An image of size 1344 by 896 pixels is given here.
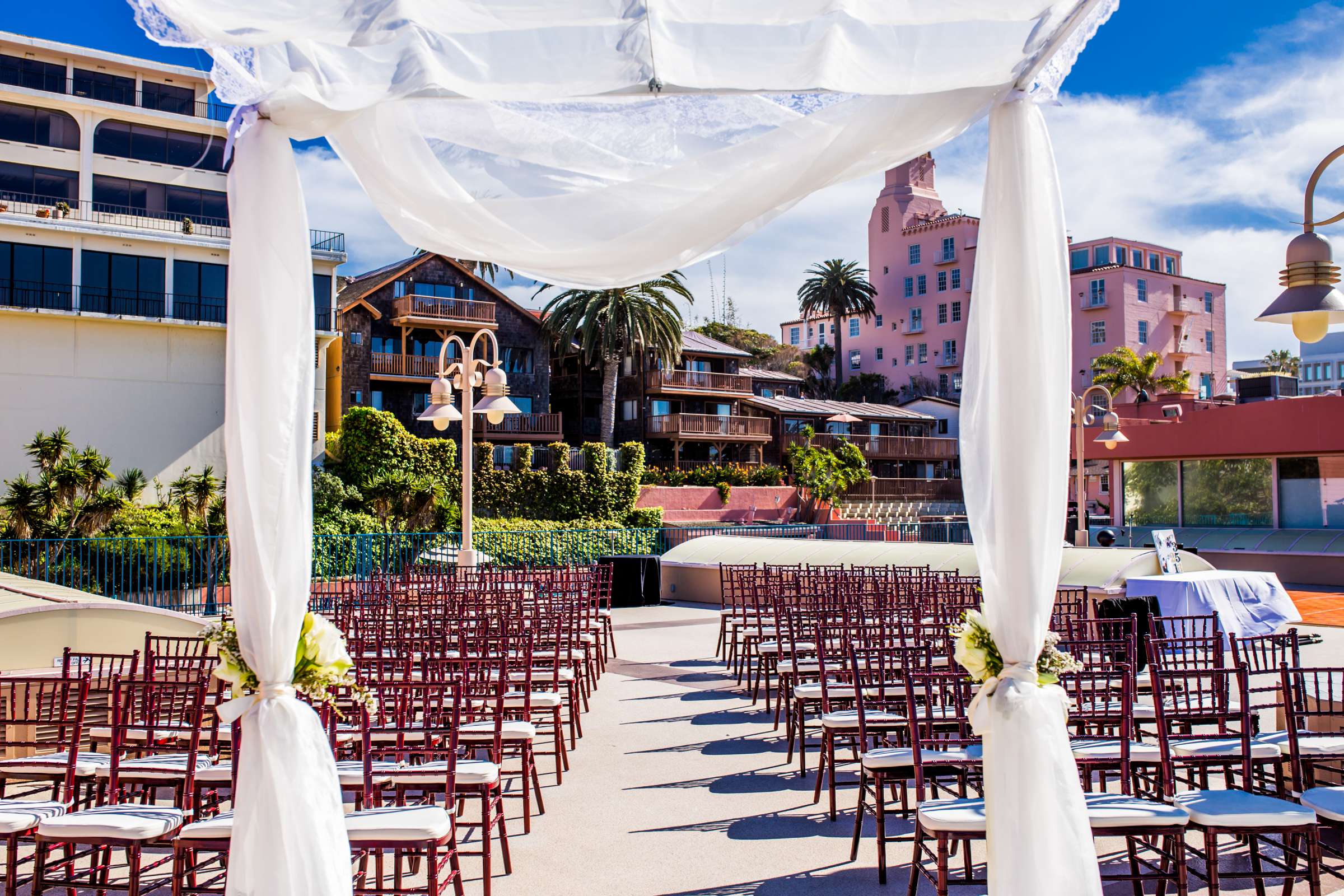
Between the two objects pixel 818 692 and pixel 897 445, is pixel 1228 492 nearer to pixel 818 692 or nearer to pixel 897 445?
pixel 818 692

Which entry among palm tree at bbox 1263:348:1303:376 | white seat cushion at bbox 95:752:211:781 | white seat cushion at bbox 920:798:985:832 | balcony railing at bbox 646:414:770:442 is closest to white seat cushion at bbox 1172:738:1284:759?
white seat cushion at bbox 920:798:985:832

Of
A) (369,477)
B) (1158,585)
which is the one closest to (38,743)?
(1158,585)

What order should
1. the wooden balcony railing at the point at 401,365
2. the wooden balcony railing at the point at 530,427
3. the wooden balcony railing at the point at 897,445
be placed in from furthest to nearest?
the wooden balcony railing at the point at 897,445, the wooden balcony railing at the point at 530,427, the wooden balcony railing at the point at 401,365

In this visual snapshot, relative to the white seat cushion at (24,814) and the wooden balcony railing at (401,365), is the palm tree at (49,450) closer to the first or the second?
the wooden balcony railing at (401,365)

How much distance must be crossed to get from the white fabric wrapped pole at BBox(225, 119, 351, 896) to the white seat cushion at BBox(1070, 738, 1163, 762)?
3.52 metres

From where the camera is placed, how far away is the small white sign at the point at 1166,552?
13609 millimetres

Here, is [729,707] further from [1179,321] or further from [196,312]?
[1179,321]

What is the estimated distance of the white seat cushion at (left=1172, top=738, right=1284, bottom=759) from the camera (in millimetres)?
5523

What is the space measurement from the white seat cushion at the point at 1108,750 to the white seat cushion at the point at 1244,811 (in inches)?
12.6

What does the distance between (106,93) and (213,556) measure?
32760 millimetres

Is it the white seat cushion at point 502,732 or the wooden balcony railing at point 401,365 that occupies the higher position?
the wooden balcony railing at point 401,365

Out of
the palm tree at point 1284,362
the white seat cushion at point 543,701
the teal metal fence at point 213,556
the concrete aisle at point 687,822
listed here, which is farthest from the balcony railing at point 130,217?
the palm tree at point 1284,362

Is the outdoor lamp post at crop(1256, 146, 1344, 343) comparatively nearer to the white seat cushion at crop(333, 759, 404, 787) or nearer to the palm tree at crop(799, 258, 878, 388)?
the white seat cushion at crop(333, 759, 404, 787)

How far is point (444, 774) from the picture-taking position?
5215 mm
